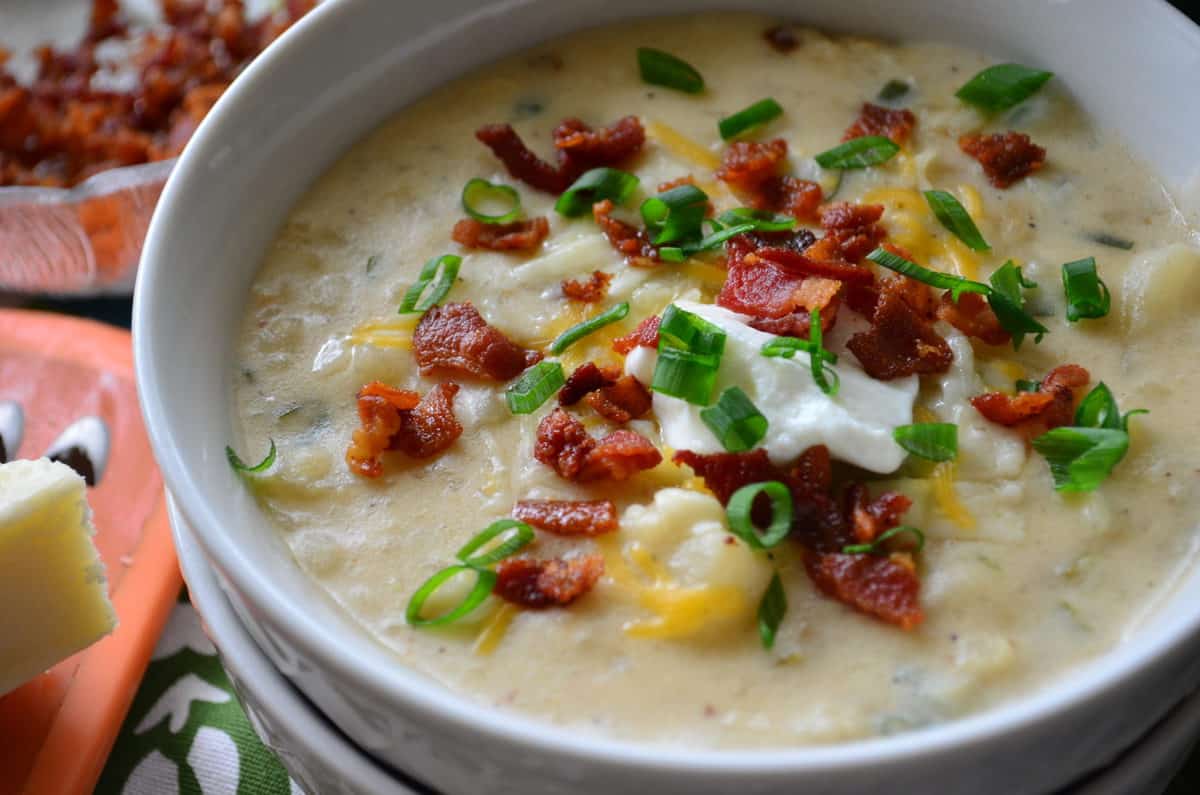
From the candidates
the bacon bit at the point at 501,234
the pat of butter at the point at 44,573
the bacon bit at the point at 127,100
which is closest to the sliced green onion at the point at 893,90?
the bacon bit at the point at 501,234

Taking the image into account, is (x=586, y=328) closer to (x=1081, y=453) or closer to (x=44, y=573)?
(x=1081, y=453)

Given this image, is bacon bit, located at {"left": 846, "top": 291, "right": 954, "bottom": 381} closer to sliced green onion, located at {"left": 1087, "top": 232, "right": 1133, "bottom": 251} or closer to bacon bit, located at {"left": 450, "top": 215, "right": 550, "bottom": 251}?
sliced green onion, located at {"left": 1087, "top": 232, "right": 1133, "bottom": 251}

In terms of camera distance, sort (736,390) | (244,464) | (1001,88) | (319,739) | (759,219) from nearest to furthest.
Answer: (319,739), (736,390), (244,464), (759,219), (1001,88)

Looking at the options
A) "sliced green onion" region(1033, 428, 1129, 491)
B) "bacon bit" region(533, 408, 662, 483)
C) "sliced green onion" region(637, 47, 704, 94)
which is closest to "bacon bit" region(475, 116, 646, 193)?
"sliced green onion" region(637, 47, 704, 94)

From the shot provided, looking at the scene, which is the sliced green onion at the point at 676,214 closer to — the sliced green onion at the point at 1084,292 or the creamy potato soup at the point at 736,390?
the creamy potato soup at the point at 736,390

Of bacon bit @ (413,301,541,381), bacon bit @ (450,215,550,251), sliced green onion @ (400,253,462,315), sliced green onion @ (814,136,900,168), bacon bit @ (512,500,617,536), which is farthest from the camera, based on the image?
sliced green onion @ (814,136,900,168)

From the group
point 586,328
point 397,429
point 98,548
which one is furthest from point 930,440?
point 98,548
